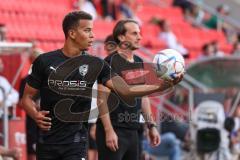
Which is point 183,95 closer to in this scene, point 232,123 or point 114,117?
point 232,123

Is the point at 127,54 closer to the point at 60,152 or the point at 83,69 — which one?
the point at 83,69

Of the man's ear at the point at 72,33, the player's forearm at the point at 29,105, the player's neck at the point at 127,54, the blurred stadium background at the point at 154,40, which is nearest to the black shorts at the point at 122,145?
the player's neck at the point at 127,54

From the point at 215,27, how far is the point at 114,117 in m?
16.3

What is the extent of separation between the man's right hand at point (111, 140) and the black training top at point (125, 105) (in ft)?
1.56

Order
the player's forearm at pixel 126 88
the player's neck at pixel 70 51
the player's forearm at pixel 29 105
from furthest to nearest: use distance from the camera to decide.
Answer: the player's forearm at pixel 126 88 < the player's neck at pixel 70 51 < the player's forearm at pixel 29 105

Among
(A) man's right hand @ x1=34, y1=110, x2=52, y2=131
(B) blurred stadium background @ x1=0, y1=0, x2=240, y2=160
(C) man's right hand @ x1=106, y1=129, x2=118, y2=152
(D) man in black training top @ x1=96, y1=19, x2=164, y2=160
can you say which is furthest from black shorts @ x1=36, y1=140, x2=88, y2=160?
(B) blurred stadium background @ x1=0, y1=0, x2=240, y2=160

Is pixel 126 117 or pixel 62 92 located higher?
pixel 62 92

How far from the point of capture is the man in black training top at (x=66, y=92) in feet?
23.3

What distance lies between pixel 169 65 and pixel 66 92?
105cm

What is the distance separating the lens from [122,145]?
8227mm

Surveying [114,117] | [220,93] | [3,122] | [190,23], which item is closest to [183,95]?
[220,93]

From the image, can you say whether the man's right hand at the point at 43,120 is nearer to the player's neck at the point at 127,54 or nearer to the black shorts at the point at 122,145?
the black shorts at the point at 122,145

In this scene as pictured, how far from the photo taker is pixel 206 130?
1273 cm

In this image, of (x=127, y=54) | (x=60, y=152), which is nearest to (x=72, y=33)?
(x=60, y=152)
